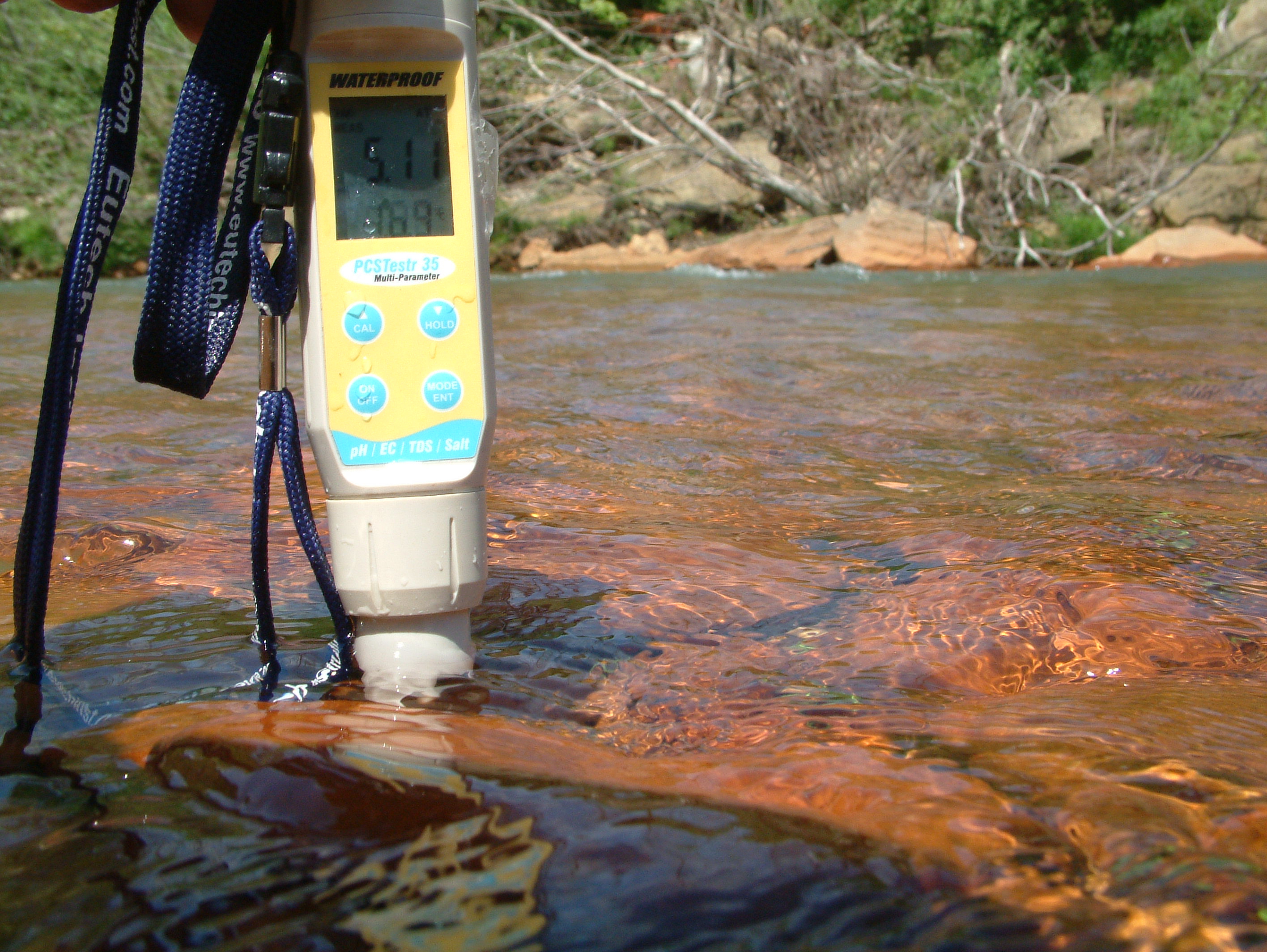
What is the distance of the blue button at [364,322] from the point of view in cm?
112

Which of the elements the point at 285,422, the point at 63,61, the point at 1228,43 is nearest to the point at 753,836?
the point at 285,422

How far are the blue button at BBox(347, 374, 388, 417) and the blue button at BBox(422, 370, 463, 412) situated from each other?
0.04 m

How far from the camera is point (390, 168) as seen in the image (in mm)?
1135

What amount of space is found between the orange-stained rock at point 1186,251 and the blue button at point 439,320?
11.1m

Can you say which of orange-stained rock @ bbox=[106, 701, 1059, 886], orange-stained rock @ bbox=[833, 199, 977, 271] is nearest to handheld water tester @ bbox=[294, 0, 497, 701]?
orange-stained rock @ bbox=[106, 701, 1059, 886]

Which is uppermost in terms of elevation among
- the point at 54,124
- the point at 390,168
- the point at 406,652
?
the point at 54,124

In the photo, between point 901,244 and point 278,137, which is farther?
point 901,244

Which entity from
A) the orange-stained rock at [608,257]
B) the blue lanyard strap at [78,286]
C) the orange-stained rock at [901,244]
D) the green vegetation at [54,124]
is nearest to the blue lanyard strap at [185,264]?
the blue lanyard strap at [78,286]

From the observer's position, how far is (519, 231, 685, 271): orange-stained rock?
40.2 feet

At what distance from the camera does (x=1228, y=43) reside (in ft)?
51.4

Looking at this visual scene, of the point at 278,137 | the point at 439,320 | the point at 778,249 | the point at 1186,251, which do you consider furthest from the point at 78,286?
the point at 1186,251

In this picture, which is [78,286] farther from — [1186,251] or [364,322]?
[1186,251]

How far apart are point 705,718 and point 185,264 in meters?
0.77

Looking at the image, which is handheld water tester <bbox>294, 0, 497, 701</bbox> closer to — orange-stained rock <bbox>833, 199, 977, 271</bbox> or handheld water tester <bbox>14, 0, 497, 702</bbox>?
handheld water tester <bbox>14, 0, 497, 702</bbox>
